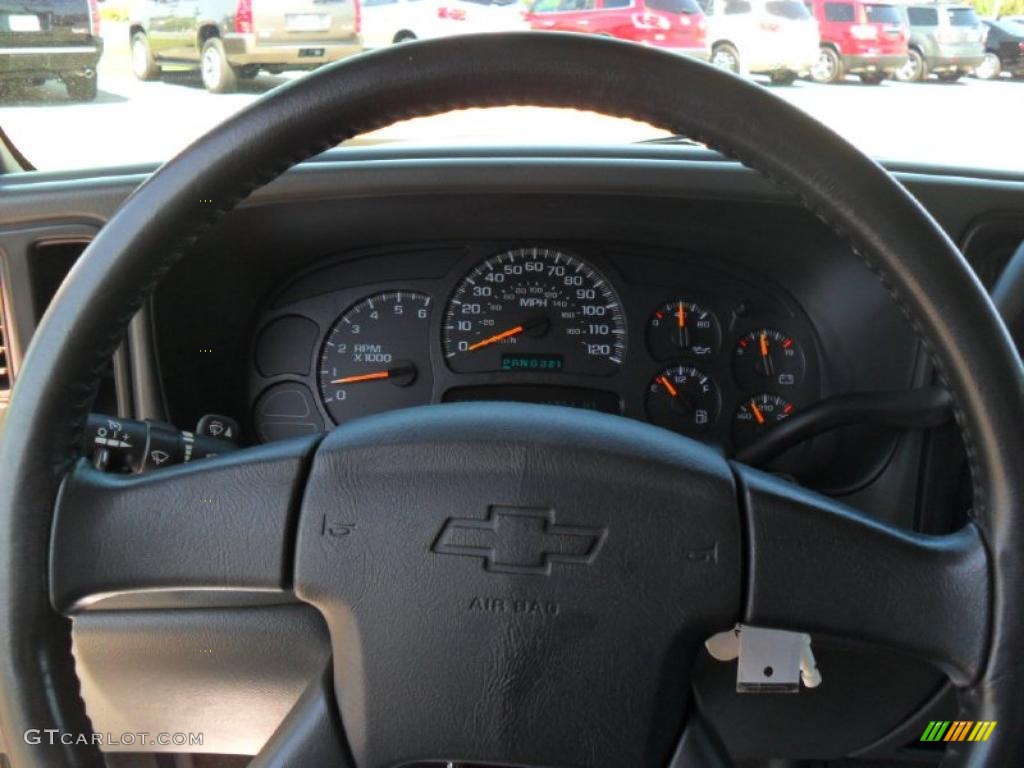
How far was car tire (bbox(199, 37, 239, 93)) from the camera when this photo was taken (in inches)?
82.9

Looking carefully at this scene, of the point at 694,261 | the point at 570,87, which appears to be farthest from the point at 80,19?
the point at 570,87

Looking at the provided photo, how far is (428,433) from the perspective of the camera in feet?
3.63

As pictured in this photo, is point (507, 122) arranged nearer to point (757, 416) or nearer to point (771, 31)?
point (771, 31)

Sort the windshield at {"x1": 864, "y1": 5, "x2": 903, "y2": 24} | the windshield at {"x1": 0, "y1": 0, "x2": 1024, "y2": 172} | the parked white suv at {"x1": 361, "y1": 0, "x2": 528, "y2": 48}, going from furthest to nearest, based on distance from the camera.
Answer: the windshield at {"x1": 864, "y1": 5, "x2": 903, "y2": 24}
the windshield at {"x1": 0, "y1": 0, "x2": 1024, "y2": 172}
the parked white suv at {"x1": 361, "y1": 0, "x2": 528, "y2": 48}

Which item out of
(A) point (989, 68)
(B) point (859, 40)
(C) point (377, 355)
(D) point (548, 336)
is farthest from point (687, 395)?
(A) point (989, 68)

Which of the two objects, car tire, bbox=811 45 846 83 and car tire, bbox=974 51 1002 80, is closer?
car tire, bbox=811 45 846 83

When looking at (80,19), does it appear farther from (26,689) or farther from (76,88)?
(26,689)

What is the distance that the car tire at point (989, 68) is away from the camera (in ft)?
7.28

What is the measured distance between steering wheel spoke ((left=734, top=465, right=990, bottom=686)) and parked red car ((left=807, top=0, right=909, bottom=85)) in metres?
1.28

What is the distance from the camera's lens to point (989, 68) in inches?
88.5

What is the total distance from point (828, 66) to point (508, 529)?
4.60 ft

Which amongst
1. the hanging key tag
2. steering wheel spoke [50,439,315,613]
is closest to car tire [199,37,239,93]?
steering wheel spoke [50,439,315,613]

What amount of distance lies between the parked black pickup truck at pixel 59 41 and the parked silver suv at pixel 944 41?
1.50 meters

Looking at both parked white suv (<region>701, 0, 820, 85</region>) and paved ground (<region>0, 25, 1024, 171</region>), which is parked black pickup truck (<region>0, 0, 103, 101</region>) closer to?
paved ground (<region>0, 25, 1024, 171</region>)
